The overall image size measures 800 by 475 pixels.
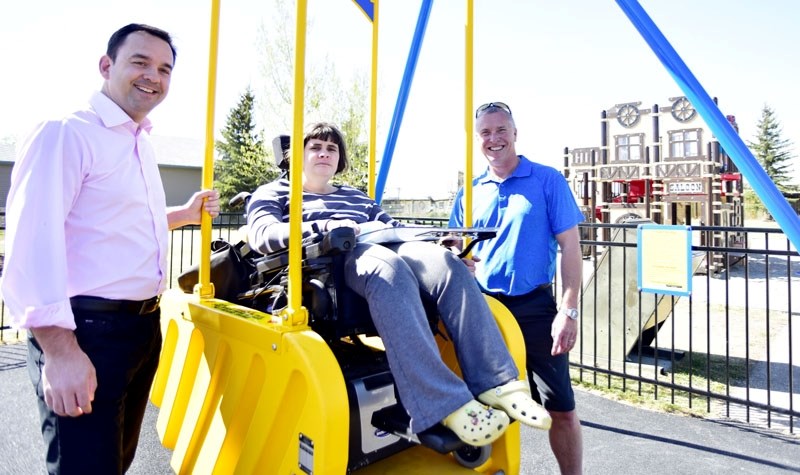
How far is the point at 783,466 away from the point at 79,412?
3.47m

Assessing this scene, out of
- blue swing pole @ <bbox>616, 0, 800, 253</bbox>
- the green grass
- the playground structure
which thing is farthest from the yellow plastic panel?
the playground structure

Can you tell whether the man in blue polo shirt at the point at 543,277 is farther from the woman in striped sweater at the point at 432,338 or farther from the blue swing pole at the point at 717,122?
the blue swing pole at the point at 717,122

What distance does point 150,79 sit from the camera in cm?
188

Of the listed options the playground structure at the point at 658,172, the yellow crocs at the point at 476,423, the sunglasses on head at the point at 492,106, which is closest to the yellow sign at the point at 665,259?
the sunglasses on head at the point at 492,106

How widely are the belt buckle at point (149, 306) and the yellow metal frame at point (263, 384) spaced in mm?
311

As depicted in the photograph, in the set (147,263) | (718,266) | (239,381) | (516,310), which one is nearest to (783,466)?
(516,310)

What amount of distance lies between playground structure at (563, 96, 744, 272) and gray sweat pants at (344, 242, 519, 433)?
11585 millimetres

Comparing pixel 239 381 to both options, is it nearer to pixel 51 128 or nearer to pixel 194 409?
pixel 194 409

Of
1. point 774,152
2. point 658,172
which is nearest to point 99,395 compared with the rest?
point 658,172

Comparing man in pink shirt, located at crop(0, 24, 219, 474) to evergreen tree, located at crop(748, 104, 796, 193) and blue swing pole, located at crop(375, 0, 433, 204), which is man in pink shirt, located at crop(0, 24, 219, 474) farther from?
evergreen tree, located at crop(748, 104, 796, 193)

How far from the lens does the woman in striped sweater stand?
1.60 meters

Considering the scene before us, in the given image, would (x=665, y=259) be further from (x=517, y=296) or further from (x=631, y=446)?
(x=517, y=296)

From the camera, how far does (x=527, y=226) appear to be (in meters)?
2.42

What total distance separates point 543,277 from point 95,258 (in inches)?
74.7
